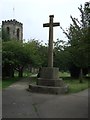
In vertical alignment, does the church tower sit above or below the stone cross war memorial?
above

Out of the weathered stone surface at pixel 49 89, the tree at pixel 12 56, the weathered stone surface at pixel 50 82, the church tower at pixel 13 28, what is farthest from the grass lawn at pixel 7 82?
the church tower at pixel 13 28

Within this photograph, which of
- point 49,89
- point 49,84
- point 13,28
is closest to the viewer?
point 49,89

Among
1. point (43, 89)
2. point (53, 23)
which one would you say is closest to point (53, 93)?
point (43, 89)

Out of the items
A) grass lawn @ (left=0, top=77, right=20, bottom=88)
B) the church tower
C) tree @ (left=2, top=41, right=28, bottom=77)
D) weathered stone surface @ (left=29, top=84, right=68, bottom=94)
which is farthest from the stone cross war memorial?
the church tower

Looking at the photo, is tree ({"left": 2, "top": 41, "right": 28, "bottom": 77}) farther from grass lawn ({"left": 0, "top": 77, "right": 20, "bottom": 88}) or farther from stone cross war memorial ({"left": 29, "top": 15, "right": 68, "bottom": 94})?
stone cross war memorial ({"left": 29, "top": 15, "right": 68, "bottom": 94})

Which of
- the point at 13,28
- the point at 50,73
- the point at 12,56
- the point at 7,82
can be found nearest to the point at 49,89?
the point at 50,73

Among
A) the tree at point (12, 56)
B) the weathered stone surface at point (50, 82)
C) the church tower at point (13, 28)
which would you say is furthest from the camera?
the church tower at point (13, 28)

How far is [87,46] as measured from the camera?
47.6ft

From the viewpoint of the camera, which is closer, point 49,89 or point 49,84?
point 49,89

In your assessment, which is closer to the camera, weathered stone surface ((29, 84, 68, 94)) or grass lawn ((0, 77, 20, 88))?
weathered stone surface ((29, 84, 68, 94))

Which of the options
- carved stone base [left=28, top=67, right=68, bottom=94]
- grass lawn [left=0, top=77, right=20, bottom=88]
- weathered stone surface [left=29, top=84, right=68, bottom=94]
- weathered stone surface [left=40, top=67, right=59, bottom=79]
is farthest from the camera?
grass lawn [left=0, top=77, right=20, bottom=88]

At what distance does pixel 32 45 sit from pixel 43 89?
1729 cm

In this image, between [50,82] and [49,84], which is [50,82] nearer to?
[50,82]

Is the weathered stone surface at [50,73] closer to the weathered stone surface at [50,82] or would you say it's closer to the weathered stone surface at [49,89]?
the weathered stone surface at [50,82]
